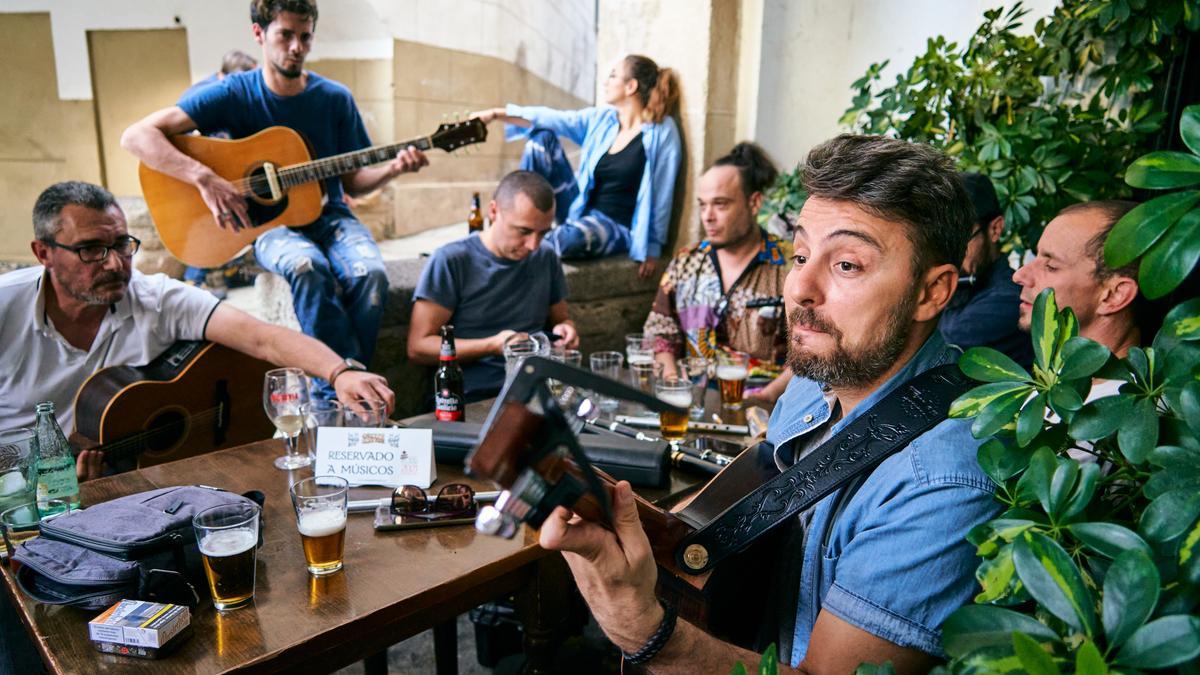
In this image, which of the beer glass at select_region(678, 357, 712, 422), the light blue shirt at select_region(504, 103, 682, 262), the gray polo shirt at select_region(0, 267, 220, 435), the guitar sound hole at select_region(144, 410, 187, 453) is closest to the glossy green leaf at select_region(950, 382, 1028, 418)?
the beer glass at select_region(678, 357, 712, 422)

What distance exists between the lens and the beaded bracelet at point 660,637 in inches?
44.7

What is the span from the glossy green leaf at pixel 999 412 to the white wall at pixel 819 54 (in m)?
3.82

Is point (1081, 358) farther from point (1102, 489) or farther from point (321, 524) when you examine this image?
point (321, 524)

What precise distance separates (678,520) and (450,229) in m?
8.76

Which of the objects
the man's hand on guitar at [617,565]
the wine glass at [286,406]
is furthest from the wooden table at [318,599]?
the man's hand on guitar at [617,565]

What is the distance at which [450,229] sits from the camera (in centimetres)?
966

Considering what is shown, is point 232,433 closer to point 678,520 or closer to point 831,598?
point 678,520

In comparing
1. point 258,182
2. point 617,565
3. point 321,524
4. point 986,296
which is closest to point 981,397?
point 617,565

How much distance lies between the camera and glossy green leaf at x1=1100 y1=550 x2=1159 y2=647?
64cm

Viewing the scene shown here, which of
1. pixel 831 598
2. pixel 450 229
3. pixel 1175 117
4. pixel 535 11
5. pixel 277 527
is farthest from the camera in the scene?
pixel 535 11

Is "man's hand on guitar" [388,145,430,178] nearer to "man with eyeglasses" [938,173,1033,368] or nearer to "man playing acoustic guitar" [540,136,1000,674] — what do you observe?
"man with eyeglasses" [938,173,1033,368]

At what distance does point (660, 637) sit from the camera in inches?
44.8

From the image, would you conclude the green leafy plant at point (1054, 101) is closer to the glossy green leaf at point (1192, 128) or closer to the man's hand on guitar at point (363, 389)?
the man's hand on guitar at point (363, 389)

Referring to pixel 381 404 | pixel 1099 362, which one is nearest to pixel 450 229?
pixel 381 404
